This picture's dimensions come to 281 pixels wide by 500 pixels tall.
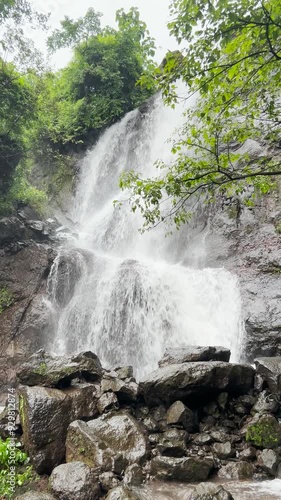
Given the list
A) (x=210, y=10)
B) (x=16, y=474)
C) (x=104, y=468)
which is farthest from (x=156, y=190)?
(x=16, y=474)

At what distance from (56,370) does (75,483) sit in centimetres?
254

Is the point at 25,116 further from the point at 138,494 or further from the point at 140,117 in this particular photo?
the point at 138,494

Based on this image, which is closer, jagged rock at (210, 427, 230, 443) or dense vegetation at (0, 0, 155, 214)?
jagged rock at (210, 427, 230, 443)

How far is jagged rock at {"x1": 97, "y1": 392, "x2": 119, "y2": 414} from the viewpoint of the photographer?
19.2ft

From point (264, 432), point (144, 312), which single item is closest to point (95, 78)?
point (144, 312)

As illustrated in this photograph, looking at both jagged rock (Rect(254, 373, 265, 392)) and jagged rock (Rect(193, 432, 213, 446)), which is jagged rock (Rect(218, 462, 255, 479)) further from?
jagged rock (Rect(254, 373, 265, 392))

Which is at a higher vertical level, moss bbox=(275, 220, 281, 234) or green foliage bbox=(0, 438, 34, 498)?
moss bbox=(275, 220, 281, 234)

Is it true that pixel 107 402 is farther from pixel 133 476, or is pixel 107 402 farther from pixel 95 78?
pixel 95 78

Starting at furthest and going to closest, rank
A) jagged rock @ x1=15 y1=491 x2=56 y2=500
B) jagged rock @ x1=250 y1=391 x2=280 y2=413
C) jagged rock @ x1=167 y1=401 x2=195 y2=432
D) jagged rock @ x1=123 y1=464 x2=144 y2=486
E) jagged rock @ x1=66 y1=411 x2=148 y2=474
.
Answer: jagged rock @ x1=250 y1=391 x2=280 y2=413
jagged rock @ x1=167 y1=401 x2=195 y2=432
jagged rock @ x1=66 y1=411 x2=148 y2=474
jagged rock @ x1=123 y1=464 x2=144 y2=486
jagged rock @ x1=15 y1=491 x2=56 y2=500

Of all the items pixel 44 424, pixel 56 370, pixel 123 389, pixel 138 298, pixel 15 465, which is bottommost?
pixel 15 465

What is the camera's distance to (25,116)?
43.0ft

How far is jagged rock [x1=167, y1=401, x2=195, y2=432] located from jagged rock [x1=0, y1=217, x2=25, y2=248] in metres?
9.82

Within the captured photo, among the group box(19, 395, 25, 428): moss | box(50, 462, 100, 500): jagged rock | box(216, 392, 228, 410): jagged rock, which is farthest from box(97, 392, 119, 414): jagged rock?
box(216, 392, 228, 410): jagged rock

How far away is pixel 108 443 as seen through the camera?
16.5 ft
